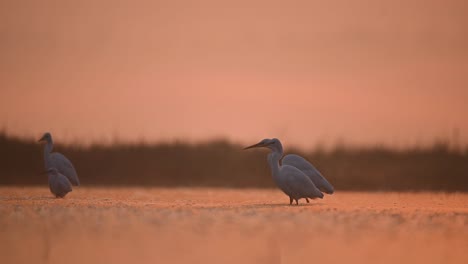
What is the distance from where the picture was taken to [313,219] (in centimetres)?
1144

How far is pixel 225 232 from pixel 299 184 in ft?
11.5

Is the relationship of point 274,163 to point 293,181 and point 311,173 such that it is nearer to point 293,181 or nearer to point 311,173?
point 293,181

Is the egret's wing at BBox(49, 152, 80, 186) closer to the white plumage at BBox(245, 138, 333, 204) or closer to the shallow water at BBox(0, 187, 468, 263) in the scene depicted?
the shallow water at BBox(0, 187, 468, 263)

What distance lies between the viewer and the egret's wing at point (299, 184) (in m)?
13.4

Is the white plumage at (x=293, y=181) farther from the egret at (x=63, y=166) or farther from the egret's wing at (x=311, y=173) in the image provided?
the egret at (x=63, y=166)

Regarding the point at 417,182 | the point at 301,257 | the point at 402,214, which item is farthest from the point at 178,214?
the point at 417,182

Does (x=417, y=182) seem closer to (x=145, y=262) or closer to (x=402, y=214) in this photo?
(x=402, y=214)

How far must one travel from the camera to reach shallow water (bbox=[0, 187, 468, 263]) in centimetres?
852

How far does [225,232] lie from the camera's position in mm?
10000

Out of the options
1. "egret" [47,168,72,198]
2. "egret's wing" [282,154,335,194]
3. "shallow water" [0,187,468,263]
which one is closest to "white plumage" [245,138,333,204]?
"shallow water" [0,187,468,263]

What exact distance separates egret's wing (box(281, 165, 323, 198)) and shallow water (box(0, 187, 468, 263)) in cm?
20

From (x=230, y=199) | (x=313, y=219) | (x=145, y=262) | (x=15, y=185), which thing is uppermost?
(x=15, y=185)

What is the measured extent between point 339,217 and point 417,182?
10.1 meters

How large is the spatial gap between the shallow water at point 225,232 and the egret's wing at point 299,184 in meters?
0.20
